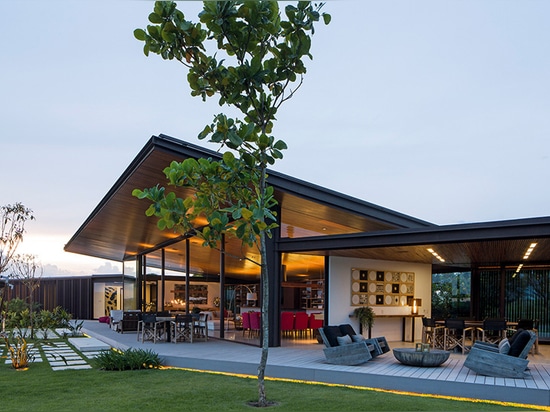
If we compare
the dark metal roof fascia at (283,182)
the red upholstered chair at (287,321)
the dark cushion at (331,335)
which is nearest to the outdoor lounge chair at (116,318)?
the red upholstered chair at (287,321)

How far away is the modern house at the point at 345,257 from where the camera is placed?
12.4m

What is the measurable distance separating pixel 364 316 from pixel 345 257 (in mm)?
1696

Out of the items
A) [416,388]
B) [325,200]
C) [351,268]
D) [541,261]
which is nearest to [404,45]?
[325,200]

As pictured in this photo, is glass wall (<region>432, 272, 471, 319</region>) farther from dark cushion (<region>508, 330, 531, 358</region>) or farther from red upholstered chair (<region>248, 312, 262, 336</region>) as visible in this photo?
dark cushion (<region>508, 330, 531, 358</region>)

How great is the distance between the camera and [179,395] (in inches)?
337

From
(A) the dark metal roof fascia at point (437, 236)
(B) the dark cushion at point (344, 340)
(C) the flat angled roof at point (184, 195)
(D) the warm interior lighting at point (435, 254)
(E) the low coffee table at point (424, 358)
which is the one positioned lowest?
(E) the low coffee table at point (424, 358)

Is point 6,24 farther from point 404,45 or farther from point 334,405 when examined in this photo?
point 404,45

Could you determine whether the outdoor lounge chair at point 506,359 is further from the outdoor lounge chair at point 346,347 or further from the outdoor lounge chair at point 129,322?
the outdoor lounge chair at point 129,322

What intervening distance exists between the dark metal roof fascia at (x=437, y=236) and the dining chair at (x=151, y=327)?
4.81 metres

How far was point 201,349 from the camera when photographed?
1419 cm

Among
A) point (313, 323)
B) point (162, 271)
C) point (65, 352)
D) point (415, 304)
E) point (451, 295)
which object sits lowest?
point (65, 352)

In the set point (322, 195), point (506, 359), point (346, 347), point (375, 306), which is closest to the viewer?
point (506, 359)

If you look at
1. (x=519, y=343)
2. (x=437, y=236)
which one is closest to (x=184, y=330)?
(x=437, y=236)

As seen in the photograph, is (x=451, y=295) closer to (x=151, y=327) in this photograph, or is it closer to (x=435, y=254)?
(x=435, y=254)
